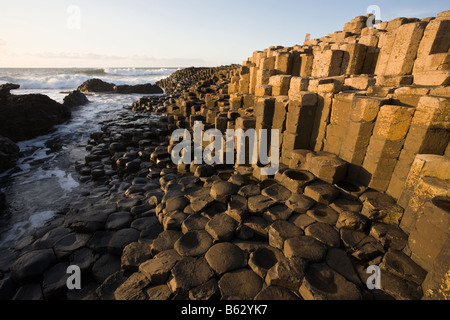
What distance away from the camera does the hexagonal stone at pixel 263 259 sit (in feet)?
9.03

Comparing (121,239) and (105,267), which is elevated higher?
(121,239)

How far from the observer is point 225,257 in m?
2.98

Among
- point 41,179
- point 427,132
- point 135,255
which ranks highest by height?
point 427,132

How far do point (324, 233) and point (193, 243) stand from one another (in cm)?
206

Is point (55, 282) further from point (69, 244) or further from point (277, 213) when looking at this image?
point (277, 213)

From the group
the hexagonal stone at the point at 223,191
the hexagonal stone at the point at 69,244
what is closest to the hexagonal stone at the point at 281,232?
the hexagonal stone at the point at 223,191

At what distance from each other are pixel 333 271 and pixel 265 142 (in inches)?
134

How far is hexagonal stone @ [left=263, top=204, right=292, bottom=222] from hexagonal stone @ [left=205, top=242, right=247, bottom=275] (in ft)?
2.76

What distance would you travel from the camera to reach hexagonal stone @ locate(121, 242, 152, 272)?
3.12 meters

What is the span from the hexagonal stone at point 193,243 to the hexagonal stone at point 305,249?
1.20m

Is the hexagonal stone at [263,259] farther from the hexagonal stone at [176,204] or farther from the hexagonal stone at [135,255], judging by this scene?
the hexagonal stone at [176,204]

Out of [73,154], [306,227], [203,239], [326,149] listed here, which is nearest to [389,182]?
[326,149]

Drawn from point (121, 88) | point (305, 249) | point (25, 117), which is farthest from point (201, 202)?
point (121, 88)

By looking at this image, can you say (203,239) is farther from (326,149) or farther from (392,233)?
(326,149)
